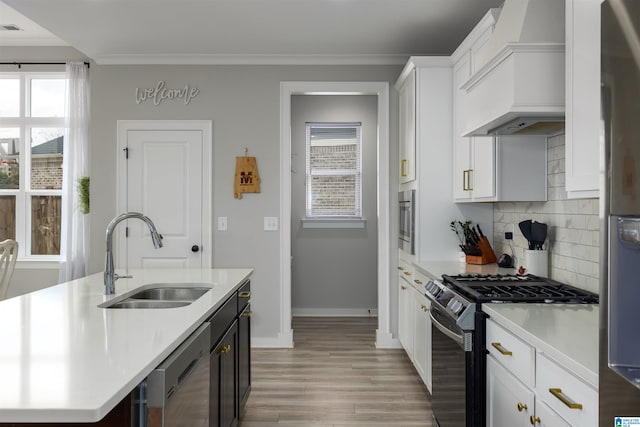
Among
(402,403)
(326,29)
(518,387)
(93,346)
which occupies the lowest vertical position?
(402,403)

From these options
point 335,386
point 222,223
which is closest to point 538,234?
point 335,386

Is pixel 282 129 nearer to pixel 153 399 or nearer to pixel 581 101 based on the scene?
pixel 581 101

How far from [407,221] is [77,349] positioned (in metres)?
3.03

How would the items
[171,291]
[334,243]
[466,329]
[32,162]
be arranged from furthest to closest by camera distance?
[334,243]
[32,162]
[171,291]
[466,329]

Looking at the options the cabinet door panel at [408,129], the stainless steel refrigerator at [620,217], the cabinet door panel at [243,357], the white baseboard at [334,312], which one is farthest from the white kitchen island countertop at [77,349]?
the white baseboard at [334,312]

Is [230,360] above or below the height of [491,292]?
below

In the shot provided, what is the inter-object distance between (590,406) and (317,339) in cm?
374

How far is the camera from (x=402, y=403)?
3.28 metres

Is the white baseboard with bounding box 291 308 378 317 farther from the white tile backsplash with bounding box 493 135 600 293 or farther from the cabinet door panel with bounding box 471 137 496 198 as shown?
the cabinet door panel with bounding box 471 137 496 198

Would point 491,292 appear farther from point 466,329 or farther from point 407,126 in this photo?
point 407,126

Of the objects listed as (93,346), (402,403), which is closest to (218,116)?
(402,403)

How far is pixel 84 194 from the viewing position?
15.7ft

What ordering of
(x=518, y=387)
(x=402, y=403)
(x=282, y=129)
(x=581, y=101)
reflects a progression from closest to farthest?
(x=518, y=387) < (x=581, y=101) < (x=402, y=403) < (x=282, y=129)

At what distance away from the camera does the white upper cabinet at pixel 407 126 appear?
12.8ft
